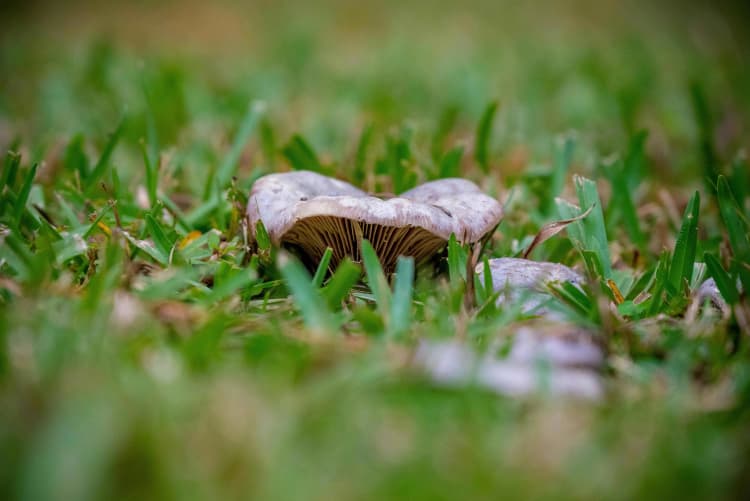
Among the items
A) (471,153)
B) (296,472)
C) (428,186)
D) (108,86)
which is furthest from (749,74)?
→ (296,472)

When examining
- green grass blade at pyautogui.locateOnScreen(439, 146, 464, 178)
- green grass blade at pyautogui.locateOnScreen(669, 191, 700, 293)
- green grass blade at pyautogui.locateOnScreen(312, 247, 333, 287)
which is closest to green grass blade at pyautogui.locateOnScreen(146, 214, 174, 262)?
green grass blade at pyautogui.locateOnScreen(312, 247, 333, 287)

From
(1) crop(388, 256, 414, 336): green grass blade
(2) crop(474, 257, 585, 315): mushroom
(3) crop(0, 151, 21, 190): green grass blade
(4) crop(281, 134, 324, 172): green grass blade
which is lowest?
(2) crop(474, 257, 585, 315): mushroom

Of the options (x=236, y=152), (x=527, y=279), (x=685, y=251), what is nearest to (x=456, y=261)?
(x=527, y=279)

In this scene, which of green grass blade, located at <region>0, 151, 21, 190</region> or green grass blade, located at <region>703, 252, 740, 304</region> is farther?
green grass blade, located at <region>0, 151, 21, 190</region>

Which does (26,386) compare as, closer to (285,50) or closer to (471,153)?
(471,153)

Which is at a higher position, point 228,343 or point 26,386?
point 26,386

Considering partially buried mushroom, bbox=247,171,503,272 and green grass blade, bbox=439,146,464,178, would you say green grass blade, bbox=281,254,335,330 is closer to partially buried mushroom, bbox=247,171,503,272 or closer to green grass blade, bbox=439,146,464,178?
partially buried mushroom, bbox=247,171,503,272

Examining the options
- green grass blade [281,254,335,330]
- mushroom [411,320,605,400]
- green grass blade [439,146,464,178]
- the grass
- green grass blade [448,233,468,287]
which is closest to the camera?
the grass

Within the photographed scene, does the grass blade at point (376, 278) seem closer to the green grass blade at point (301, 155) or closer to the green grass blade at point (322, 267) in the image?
the green grass blade at point (322, 267)
